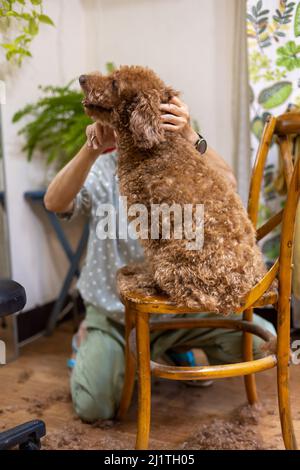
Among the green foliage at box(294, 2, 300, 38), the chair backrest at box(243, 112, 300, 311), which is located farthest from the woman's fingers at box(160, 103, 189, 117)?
the green foliage at box(294, 2, 300, 38)

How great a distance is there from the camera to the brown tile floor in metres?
1.27

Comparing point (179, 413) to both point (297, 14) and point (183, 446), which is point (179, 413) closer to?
point (183, 446)

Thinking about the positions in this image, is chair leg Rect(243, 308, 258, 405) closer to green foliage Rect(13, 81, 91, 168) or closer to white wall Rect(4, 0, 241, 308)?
white wall Rect(4, 0, 241, 308)

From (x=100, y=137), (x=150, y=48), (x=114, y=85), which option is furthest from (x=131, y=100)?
(x=150, y=48)

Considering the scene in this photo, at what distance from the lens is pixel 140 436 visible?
1046mm

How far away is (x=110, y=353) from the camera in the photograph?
1474 mm

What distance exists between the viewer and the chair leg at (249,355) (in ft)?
4.45

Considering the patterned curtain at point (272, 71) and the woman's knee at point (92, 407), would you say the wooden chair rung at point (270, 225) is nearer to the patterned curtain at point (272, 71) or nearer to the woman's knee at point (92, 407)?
the patterned curtain at point (272, 71)

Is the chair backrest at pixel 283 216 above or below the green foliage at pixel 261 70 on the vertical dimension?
below

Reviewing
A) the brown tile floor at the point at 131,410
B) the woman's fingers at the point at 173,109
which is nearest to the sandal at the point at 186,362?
the brown tile floor at the point at 131,410

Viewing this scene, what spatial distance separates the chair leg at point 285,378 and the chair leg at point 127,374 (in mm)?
Answer: 381

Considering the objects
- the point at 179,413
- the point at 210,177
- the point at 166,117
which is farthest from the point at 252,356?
the point at 166,117

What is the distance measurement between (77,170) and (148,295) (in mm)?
382

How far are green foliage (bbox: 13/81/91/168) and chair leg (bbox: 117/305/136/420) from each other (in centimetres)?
63
